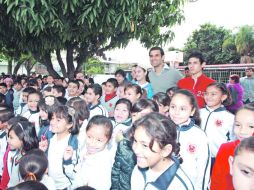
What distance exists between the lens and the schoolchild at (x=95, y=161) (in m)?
2.50

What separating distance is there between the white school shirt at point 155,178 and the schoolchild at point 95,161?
56 centimetres

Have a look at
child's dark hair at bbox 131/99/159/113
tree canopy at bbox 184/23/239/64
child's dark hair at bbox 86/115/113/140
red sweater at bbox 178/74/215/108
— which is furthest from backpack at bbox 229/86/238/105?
tree canopy at bbox 184/23/239/64

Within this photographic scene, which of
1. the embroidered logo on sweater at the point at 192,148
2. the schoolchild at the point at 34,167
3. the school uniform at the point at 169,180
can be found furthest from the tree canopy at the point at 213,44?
the school uniform at the point at 169,180

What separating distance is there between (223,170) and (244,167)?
0.88m

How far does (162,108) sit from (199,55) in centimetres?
84

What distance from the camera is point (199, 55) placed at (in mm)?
3996

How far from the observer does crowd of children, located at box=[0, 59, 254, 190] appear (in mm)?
1814

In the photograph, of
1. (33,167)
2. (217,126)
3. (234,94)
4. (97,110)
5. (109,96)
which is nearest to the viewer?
(33,167)

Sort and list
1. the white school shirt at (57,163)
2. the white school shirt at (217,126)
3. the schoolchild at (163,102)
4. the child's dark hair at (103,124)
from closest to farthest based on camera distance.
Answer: the child's dark hair at (103,124), the white school shirt at (57,163), the white school shirt at (217,126), the schoolchild at (163,102)

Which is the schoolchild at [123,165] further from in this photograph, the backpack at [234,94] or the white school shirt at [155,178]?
the backpack at [234,94]

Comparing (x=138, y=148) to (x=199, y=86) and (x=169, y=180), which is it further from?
(x=199, y=86)

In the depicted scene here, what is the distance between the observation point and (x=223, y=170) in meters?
2.09

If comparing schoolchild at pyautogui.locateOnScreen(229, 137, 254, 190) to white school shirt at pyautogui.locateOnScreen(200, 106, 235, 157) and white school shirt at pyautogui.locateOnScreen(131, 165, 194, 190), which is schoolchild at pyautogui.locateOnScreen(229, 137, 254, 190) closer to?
white school shirt at pyautogui.locateOnScreen(131, 165, 194, 190)

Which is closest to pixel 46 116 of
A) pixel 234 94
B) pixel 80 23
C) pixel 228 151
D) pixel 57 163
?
pixel 57 163
